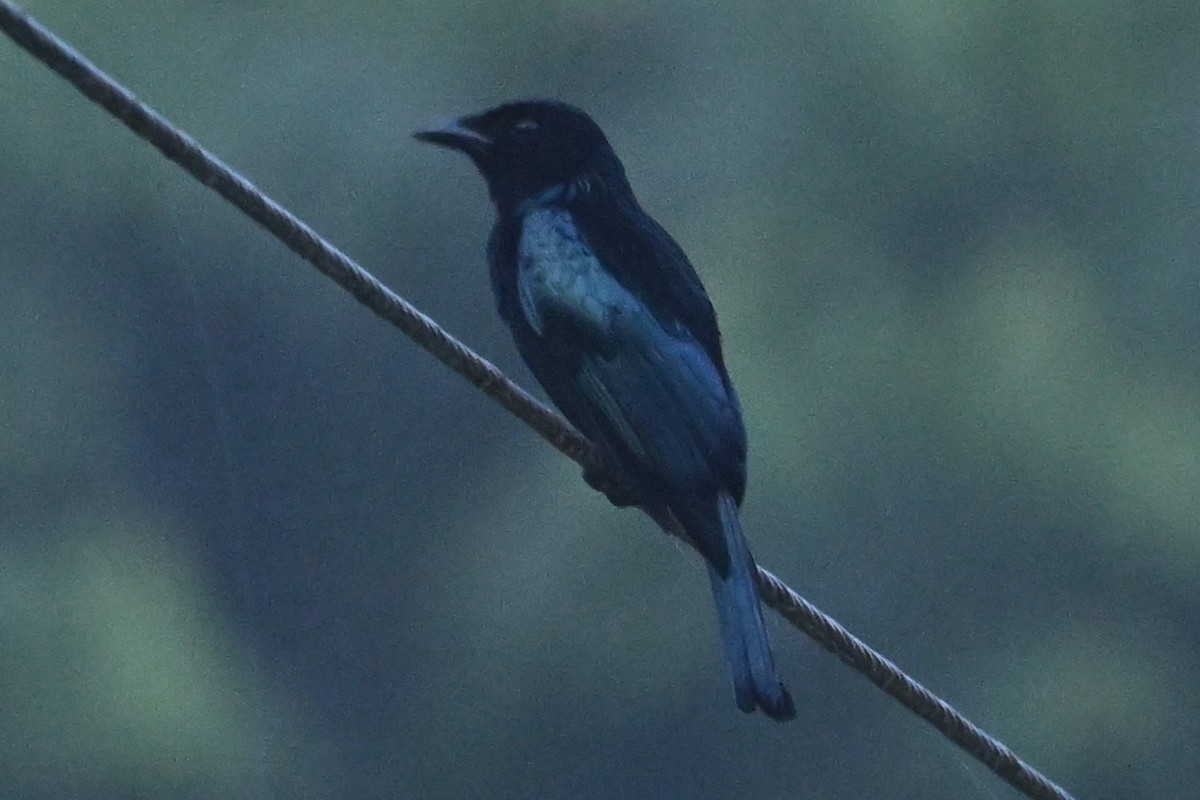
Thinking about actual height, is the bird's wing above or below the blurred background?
above

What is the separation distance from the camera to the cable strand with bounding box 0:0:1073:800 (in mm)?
1231

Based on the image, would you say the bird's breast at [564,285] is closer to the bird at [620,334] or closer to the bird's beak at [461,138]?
the bird at [620,334]

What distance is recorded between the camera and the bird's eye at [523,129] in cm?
202

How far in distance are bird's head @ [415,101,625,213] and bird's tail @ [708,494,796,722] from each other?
0.58 meters

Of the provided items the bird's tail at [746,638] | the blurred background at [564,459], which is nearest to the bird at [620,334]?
the bird's tail at [746,638]

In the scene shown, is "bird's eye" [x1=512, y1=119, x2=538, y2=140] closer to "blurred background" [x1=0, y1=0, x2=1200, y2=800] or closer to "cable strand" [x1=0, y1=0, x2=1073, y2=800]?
"cable strand" [x1=0, y1=0, x2=1073, y2=800]

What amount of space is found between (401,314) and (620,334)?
1.49 ft

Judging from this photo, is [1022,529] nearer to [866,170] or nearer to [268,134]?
[866,170]

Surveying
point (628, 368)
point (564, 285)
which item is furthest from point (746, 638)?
point (564, 285)

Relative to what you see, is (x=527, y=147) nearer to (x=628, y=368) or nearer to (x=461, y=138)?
(x=461, y=138)

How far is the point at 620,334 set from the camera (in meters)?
1.79

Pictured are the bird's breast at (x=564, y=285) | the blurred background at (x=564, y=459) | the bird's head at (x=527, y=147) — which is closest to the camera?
the bird's breast at (x=564, y=285)

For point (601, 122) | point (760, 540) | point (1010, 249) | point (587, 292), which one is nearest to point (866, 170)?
point (1010, 249)

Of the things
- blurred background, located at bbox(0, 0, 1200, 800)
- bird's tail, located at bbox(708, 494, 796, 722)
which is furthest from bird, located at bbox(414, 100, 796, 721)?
blurred background, located at bbox(0, 0, 1200, 800)
